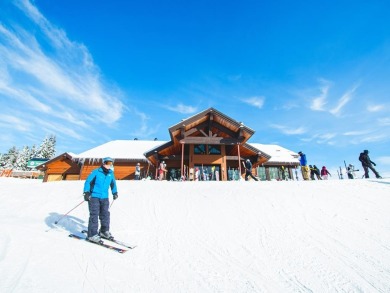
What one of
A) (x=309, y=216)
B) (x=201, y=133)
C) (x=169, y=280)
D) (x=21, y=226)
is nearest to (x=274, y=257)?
(x=169, y=280)

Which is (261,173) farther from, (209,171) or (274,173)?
(209,171)

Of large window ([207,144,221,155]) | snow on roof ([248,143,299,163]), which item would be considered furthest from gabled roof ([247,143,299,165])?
large window ([207,144,221,155])

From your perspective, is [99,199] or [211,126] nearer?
[99,199]

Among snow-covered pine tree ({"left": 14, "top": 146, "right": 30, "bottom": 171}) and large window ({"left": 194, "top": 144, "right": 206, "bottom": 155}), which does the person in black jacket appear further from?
snow-covered pine tree ({"left": 14, "top": 146, "right": 30, "bottom": 171})

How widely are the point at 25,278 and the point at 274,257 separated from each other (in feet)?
11.5

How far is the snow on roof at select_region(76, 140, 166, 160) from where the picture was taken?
2220 centimetres

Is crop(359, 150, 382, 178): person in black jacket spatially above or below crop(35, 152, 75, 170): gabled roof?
below

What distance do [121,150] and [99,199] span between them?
798 inches

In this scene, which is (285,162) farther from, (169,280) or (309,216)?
(169,280)

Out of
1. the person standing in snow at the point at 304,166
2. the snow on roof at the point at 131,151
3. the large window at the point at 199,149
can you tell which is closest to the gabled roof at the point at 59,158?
the snow on roof at the point at 131,151

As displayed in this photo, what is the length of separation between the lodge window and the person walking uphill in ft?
43.0

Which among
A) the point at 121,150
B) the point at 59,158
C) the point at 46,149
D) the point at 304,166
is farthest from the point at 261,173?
the point at 46,149

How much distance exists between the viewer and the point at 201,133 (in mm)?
17766

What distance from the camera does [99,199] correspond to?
4637 mm
